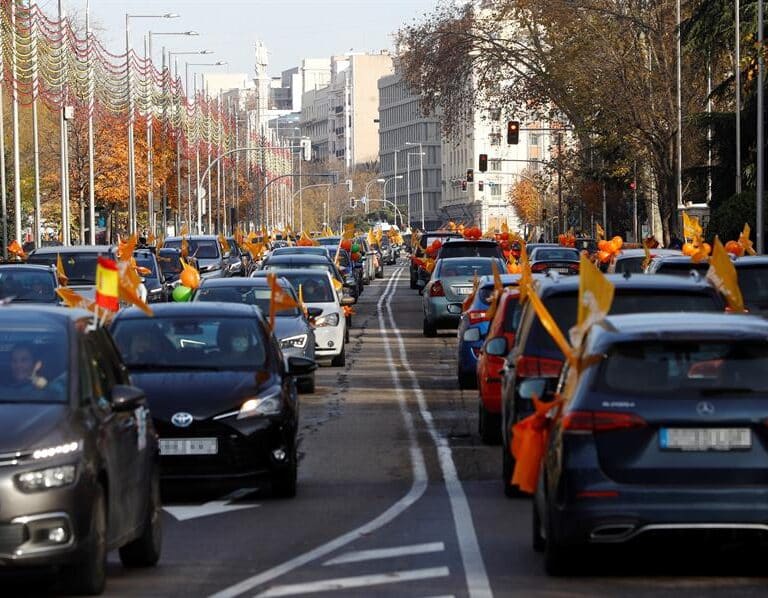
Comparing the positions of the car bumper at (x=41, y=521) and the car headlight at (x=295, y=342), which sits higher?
the car bumper at (x=41, y=521)

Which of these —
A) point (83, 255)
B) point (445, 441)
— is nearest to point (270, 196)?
point (83, 255)

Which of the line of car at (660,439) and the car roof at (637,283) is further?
the car roof at (637,283)

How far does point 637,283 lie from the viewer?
544 inches

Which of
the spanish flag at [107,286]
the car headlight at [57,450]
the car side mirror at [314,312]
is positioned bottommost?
the car side mirror at [314,312]

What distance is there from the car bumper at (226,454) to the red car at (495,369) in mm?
3863

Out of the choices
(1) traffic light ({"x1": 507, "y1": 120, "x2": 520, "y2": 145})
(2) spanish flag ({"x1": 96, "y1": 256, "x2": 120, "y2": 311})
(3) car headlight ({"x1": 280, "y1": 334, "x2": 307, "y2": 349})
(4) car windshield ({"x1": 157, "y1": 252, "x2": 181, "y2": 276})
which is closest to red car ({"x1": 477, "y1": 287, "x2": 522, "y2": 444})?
(2) spanish flag ({"x1": 96, "y1": 256, "x2": 120, "y2": 311})

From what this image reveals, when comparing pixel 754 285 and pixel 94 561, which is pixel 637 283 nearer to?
pixel 94 561

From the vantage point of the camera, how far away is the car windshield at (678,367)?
32.8 ft

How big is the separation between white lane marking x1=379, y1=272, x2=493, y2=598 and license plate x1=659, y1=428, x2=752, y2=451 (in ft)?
3.92

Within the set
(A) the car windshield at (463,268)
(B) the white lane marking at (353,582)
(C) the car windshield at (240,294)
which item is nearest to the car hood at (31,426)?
(B) the white lane marking at (353,582)

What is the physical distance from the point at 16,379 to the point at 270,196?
167726mm

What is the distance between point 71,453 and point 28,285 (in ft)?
69.0

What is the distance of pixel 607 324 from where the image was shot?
10430 mm

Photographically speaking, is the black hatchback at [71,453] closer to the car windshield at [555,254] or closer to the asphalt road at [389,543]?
the asphalt road at [389,543]
